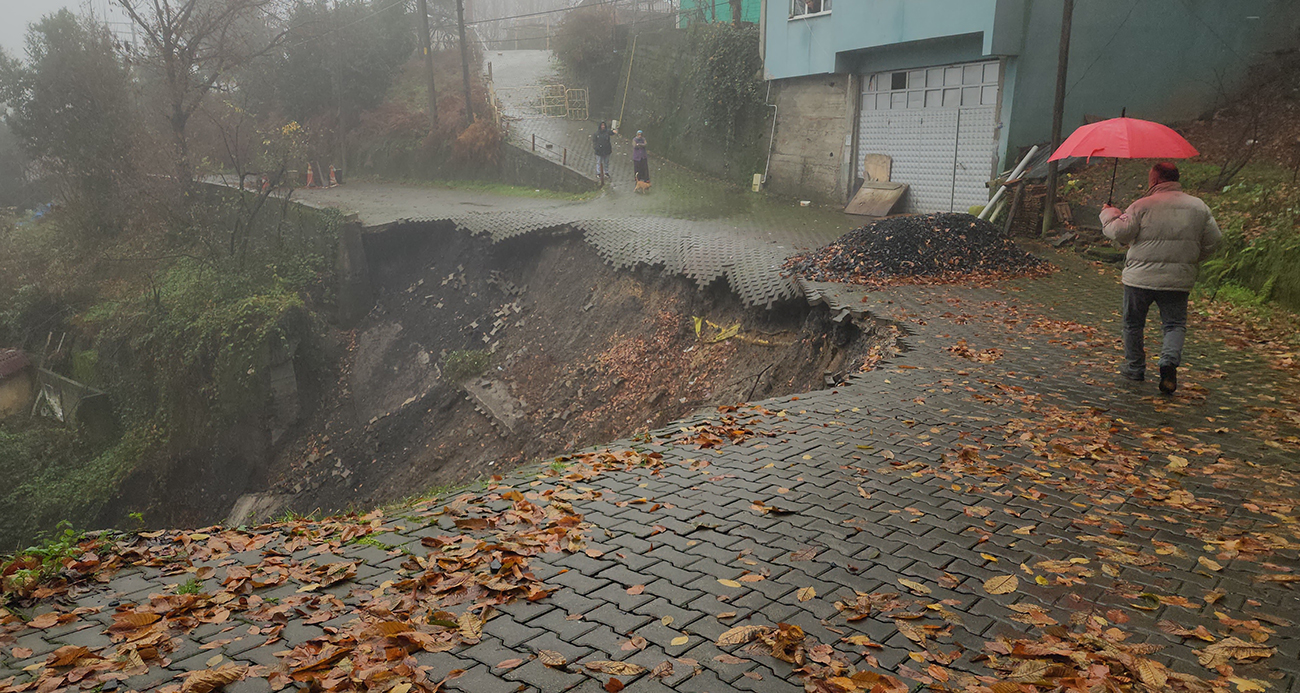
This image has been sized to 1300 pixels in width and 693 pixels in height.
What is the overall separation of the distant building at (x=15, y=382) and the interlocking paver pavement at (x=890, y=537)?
22.0 metres

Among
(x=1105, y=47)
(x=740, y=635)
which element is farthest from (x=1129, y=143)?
(x=1105, y=47)

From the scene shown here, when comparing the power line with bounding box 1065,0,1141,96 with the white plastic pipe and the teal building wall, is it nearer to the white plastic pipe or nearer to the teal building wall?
the teal building wall

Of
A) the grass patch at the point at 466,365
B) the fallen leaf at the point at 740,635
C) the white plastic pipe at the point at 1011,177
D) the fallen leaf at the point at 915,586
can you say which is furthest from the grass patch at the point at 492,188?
the fallen leaf at the point at 740,635

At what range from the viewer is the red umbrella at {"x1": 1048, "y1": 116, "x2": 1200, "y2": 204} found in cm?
684

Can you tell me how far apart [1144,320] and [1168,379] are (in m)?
0.53

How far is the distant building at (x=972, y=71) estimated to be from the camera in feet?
46.9

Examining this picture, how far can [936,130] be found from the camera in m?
17.2

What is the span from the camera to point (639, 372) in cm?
1244

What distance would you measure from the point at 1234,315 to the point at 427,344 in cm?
1476

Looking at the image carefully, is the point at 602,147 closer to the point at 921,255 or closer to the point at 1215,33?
the point at 921,255

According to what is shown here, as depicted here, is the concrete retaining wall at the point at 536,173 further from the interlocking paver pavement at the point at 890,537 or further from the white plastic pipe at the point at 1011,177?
the interlocking paver pavement at the point at 890,537

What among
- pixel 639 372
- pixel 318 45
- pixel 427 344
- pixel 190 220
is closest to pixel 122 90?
pixel 190 220

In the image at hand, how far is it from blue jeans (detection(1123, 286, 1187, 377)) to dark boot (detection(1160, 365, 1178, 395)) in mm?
61

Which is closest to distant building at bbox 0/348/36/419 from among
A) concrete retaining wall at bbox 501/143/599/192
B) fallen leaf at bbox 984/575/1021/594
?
concrete retaining wall at bbox 501/143/599/192
